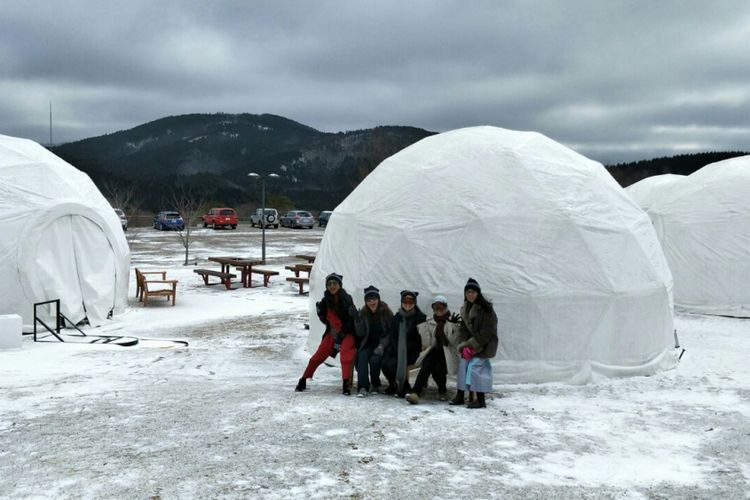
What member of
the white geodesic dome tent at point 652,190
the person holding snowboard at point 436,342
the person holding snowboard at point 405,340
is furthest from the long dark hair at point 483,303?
the white geodesic dome tent at point 652,190

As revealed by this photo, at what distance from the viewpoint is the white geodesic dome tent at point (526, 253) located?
26.7ft

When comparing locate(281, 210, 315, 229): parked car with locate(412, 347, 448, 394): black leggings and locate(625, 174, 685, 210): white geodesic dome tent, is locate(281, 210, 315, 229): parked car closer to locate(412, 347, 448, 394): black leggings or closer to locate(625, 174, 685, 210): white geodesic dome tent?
locate(625, 174, 685, 210): white geodesic dome tent

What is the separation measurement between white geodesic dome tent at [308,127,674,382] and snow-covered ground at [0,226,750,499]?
0.51 m

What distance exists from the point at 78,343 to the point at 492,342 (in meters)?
7.35

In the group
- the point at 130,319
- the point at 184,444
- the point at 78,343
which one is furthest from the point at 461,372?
the point at 130,319

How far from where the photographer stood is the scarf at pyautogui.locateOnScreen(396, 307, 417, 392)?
723 centimetres

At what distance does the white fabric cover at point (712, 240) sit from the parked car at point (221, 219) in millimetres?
35778

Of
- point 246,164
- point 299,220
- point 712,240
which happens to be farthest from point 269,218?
point 246,164

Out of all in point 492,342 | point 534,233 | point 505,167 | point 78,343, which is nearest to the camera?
point 492,342

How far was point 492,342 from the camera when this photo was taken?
6.97 meters

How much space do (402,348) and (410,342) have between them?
12 cm

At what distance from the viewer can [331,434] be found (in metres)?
5.82

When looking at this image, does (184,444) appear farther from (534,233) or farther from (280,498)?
(534,233)

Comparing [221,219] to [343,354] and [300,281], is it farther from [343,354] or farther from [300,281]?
[343,354]
